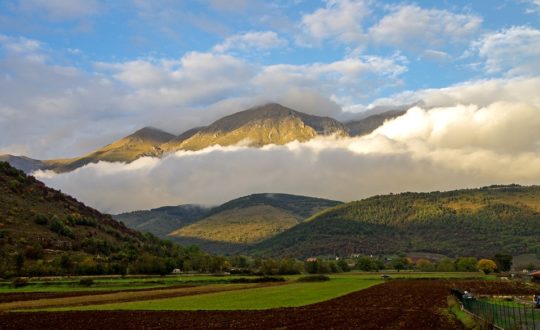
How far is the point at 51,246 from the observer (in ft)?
528

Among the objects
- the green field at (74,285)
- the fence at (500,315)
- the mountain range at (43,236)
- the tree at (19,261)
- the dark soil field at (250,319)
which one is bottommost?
the green field at (74,285)

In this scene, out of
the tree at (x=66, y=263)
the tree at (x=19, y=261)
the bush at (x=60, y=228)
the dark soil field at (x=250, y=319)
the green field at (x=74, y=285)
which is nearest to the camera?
the dark soil field at (x=250, y=319)

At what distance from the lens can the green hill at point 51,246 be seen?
13812cm

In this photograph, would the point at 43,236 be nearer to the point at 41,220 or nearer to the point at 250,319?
the point at 41,220

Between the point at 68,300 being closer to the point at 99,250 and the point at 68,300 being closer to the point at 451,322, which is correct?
the point at 451,322

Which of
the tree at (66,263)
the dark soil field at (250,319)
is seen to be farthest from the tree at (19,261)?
the dark soil field at (250,319)

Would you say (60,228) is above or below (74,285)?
above

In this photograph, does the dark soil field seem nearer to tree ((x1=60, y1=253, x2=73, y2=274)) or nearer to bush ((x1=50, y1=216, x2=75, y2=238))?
tree ((x1=60, y1=253, x2=73, y2=274))

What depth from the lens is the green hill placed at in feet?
453

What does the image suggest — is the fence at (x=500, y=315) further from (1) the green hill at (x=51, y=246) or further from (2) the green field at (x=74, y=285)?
(1) the green hill at (x=51, y=246)

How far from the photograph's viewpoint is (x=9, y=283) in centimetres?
10981

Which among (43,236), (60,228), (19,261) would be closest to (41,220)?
(60,228)

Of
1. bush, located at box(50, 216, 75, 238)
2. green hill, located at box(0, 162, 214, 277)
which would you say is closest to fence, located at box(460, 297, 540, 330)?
green hill, located at box(0, 162, 214, 277)

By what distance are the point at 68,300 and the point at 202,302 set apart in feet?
64.0
